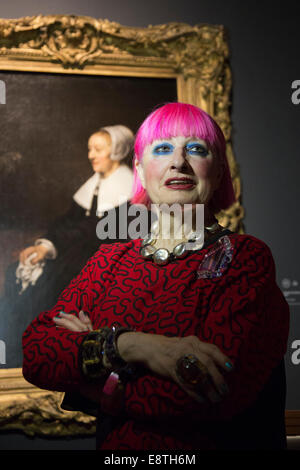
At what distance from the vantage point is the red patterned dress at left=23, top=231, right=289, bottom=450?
2.88 ft

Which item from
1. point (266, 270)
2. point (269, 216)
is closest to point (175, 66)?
point (269, 216)

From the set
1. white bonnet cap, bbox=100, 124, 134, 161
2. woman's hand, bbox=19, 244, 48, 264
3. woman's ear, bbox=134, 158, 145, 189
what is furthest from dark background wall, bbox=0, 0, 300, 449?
woman's ear, bbox=134, 158, 145, 189

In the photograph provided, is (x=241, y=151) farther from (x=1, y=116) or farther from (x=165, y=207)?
(x=165, y=207)

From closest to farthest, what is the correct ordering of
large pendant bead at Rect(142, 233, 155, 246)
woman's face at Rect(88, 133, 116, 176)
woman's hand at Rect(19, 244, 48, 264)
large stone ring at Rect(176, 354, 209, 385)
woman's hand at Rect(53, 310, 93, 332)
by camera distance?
large stone ring at Rect(176, 354, 209, 385)
woman's hand at Rect(53, 310, 93, 332)
large pendant bead at Rect(142, 233, 155, 246)
woman's hand at Rect(19, 244, 48, 264)
woman's face at Rect(88, 133, 116, 176)

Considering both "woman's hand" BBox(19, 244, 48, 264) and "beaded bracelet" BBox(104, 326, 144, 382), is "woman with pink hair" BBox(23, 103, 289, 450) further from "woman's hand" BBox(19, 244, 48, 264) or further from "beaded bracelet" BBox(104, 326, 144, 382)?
"woman's hand" BBox(19, 244, 48, 264)

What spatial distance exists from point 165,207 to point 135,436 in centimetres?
52

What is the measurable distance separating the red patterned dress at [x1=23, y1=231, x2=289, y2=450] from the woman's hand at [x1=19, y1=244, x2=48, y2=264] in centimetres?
108

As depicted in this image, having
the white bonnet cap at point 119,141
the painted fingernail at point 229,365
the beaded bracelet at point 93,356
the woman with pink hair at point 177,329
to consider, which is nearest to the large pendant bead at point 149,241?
the woman with pink hair at point 177,329

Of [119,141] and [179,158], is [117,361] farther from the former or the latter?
[119,141]

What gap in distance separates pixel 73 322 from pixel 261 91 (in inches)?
74.2

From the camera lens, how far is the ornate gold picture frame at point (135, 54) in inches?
91.0

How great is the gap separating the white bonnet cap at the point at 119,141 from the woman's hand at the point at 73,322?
1.35 meters

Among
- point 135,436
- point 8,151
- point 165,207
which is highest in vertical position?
point 8,151

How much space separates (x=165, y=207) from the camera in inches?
43.3
